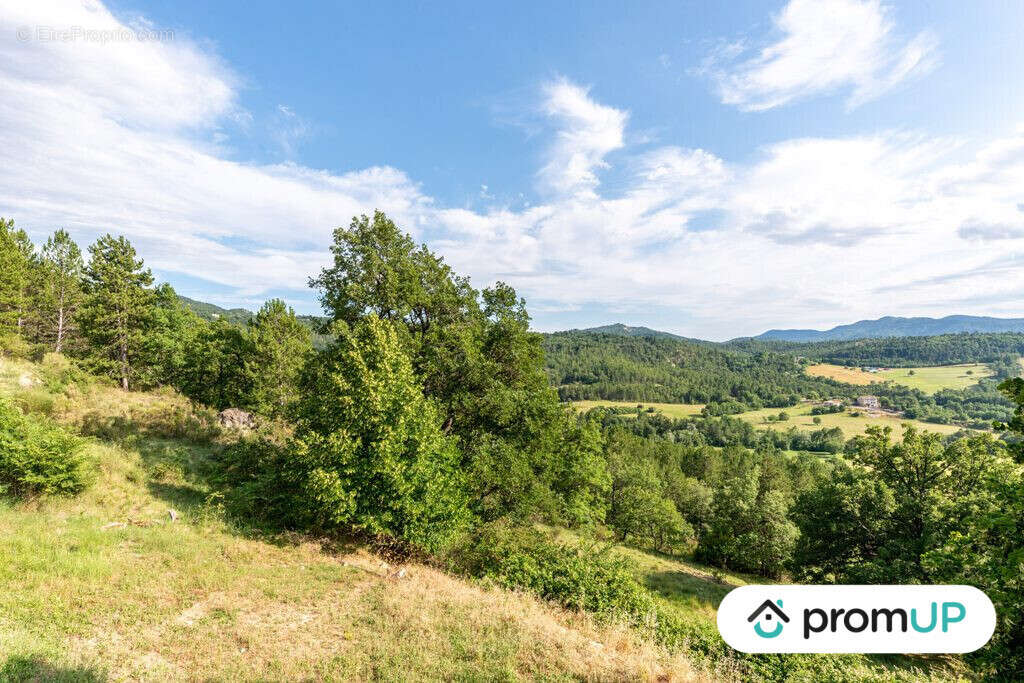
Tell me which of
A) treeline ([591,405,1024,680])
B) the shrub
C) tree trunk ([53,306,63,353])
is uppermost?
tree trunk ([53,306,63,353])

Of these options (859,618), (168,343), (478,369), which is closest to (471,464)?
(478,369)

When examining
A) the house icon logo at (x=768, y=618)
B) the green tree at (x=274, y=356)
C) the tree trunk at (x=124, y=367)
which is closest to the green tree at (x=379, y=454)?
the house icon logo at (x=768, y=618)

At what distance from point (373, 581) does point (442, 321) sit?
12329mm

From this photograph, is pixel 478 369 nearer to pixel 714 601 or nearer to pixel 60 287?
pixel 714 601

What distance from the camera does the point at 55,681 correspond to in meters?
6.65

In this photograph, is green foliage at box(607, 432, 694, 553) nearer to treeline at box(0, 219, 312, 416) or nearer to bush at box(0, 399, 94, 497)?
treeline at box(0, 219, 312, 416)

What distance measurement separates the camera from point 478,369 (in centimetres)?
1942

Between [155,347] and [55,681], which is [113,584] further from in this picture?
[155,347]

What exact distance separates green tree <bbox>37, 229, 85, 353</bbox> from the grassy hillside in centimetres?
3389

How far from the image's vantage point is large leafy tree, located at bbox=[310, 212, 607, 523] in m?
18.5

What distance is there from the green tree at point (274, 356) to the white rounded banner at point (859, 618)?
120 feet

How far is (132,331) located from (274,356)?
10.2 m

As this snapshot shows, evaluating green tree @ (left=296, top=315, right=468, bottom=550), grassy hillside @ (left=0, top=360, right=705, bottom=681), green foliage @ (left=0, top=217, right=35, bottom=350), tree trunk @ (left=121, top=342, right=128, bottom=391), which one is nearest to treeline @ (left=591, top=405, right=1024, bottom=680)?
grassy hillside @ (left=0, top=360, right=705, bottom=681)

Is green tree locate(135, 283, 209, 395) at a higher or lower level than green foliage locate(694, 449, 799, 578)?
higher
